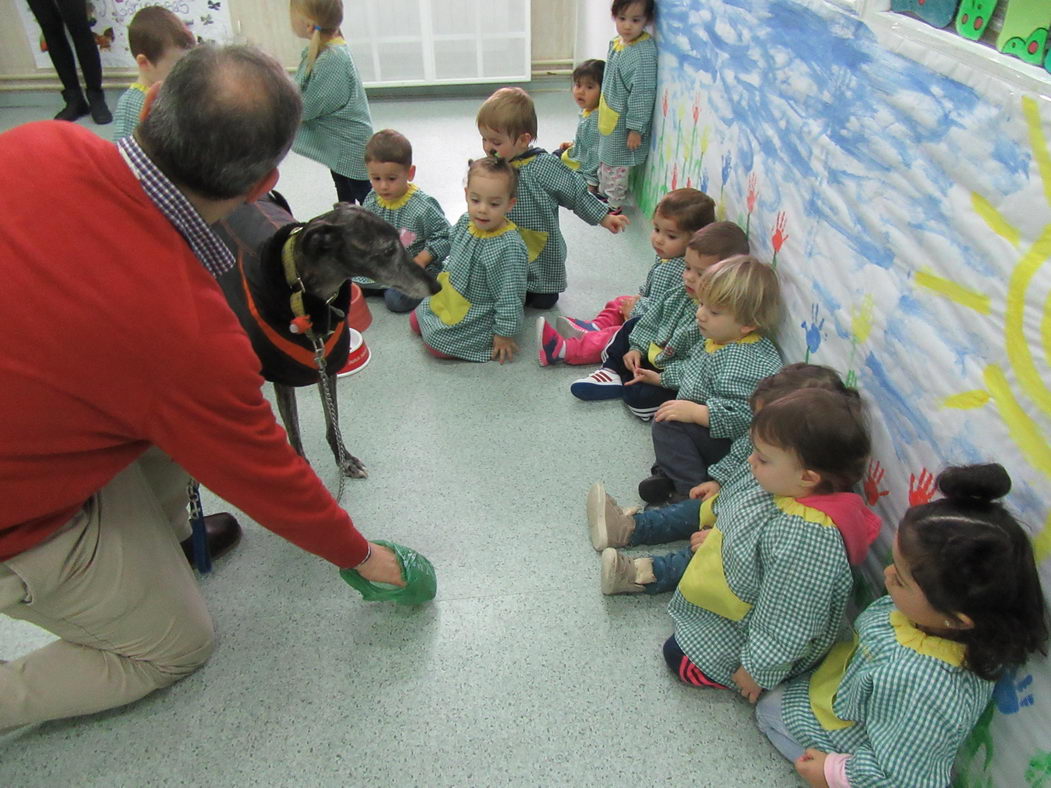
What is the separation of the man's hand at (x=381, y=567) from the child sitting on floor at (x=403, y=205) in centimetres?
134

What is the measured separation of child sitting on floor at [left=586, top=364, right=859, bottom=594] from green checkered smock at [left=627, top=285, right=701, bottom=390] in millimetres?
350

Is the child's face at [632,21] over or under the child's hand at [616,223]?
over

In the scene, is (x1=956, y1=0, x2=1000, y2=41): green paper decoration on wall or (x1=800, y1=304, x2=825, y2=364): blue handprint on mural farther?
(x1=800, y1=304, x2=825, y2=364): blue handprint on mural

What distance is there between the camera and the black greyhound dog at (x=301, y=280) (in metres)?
1.64

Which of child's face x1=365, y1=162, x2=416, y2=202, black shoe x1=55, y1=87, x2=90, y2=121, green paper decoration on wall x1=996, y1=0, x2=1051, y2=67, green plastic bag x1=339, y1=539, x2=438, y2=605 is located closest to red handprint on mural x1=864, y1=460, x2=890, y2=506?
green paper decoration on wall x1=996, y1=0, x2=1051, y2=67

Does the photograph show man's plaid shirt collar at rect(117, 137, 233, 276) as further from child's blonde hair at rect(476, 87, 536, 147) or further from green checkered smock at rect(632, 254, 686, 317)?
child's blonde hair at rect(476, 87, 536, 147)

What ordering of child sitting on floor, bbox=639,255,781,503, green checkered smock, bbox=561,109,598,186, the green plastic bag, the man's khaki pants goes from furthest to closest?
green checkered smock, bbox=561,109,598,186, child sitting on floor, bbox=639,255,781,503, the green plastic bag, the man's khaki pants

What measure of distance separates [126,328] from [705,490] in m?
1.34

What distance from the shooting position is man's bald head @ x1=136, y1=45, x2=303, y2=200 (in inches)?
38.9

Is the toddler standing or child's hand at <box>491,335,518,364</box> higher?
the toddler standing

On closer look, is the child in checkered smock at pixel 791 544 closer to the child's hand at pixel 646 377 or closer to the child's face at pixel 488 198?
the child's hand at pixel 646 377

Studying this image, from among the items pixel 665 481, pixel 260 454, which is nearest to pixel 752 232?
pixel 665 481

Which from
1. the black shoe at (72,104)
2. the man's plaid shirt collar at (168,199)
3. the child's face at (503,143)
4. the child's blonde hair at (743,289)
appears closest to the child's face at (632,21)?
the child's face at (503,143)

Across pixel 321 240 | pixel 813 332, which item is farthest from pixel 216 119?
pixel 813 332
